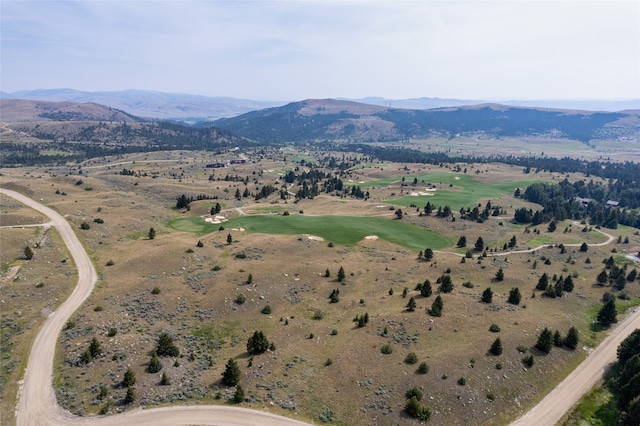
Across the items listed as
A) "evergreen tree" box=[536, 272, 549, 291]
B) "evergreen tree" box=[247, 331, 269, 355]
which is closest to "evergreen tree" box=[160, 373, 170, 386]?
"evergreen tree" box=[247, 331, 269, 355]

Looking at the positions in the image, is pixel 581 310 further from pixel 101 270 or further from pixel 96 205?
pixel 96 205

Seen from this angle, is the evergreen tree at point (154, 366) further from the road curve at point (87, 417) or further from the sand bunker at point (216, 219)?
the sand bunker at point (216, 219)

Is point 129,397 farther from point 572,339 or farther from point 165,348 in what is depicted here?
point 572,339

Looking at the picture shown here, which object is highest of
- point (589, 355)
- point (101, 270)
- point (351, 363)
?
point (101, 270)

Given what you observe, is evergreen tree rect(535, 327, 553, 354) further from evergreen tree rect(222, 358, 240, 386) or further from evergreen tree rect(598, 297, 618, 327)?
evergreen tree rect(222, 358, 240, 386)

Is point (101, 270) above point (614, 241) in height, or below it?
above

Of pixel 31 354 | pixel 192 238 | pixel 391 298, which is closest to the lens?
pixel 31 354

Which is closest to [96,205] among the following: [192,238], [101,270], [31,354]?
[192,238]

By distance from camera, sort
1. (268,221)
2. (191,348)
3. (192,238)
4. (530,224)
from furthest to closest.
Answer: (530,224), (268,221), (192,238), (191,348)
